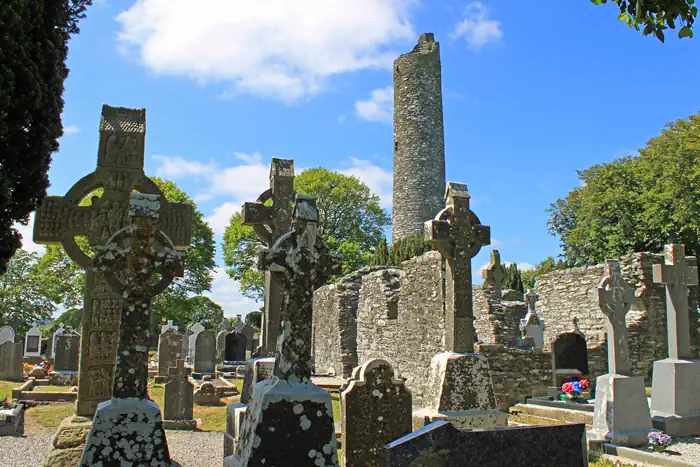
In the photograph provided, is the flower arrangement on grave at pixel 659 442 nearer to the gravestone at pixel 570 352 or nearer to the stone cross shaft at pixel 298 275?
the stone cross shaft at pixel 298 275

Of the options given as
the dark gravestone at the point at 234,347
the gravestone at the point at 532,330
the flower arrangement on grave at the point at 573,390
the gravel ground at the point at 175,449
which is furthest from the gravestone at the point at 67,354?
the gravestone at the point at 532,330

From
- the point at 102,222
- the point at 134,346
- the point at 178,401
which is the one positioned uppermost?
the point at 102,222

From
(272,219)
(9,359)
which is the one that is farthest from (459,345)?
Result: (9,359)

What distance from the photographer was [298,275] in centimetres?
372

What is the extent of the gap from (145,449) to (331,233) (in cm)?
3238

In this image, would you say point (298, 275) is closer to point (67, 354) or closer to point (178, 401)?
point (178, 401)

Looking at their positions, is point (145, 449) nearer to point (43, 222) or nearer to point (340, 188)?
point (43, 222)

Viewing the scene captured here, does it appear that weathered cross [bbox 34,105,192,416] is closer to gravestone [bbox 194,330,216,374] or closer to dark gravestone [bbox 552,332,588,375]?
dark gravestone [bbox 552,332,588,375]

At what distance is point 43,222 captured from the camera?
5930 mm

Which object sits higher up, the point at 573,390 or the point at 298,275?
the point at 298,275

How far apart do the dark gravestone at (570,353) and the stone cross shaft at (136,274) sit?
40.6 ft

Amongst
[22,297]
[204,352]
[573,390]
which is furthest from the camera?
[22,297]

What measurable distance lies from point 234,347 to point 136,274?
1970 centimetres

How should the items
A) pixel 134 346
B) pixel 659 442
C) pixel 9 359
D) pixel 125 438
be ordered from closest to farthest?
pixel 125 438
pixel 134 346
pixel 659 442
pixel 9 359
